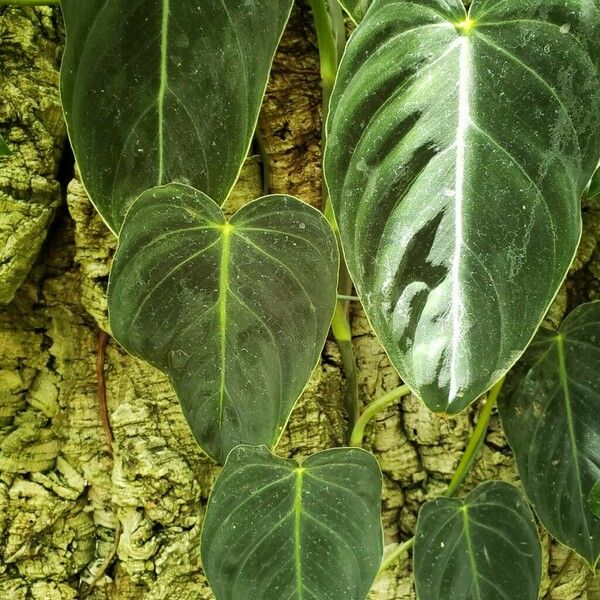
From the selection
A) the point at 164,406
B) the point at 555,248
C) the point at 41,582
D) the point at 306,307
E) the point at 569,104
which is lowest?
the point at 41,582

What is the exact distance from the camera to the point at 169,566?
1.05 meters

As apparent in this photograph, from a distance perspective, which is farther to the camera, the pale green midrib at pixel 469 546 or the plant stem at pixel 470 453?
the plant stem at pixel 470 453

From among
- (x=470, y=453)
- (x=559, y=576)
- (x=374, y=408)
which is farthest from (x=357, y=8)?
(x=559, y=576)

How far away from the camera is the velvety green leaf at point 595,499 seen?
831mm

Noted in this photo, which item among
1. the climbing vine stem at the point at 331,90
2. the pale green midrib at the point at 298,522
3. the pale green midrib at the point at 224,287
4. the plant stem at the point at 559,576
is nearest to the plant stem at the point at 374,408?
the climbing vine stem at the point at 331,90

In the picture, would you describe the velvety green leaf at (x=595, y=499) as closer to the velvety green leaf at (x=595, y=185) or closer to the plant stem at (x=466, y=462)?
the plant stem at (x=466, y=462)

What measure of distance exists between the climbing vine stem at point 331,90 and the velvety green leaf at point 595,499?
34cm

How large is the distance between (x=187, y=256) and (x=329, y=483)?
0.29 m

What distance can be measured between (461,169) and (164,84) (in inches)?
11.5

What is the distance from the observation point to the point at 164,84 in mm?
707

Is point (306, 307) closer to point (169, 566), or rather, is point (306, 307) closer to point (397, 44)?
point (397, 44)

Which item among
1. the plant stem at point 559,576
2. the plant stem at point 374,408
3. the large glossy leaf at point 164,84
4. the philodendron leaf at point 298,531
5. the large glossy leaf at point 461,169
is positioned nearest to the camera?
the large glossy leaf at point 461,169

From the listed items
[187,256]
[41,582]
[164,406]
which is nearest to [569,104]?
[187,256]

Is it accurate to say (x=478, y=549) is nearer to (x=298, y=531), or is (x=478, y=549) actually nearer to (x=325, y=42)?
(x=298, y=531)
